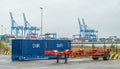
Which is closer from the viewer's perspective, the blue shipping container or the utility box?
the utility box

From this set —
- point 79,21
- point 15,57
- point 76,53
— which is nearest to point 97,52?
point 76,53

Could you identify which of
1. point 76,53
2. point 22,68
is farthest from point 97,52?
point 22,68

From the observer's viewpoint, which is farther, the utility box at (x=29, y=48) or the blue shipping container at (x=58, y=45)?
the blue shipping container at (x=58, y=45)

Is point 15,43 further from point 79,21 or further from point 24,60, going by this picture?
point 79,21

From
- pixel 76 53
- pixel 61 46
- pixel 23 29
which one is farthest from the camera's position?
pixel 23 29

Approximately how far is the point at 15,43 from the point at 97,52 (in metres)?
7.88

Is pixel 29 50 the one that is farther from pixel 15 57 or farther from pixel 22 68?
pixel 22 68

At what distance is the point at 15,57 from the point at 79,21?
131687mm

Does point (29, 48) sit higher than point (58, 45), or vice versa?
point (58, 45)

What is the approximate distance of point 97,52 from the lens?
30641 mm

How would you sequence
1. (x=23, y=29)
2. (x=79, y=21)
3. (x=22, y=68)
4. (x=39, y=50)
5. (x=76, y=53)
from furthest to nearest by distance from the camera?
1. (x=79, y=21)
2. (x=23, y=29)
3. (x=39, y=50)
4. (x=76, y=53)
5. (x=22, y=68)

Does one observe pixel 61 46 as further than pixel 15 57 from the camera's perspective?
Yes

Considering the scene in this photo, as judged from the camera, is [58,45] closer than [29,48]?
No

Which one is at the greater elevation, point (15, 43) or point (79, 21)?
point (79, 21)
